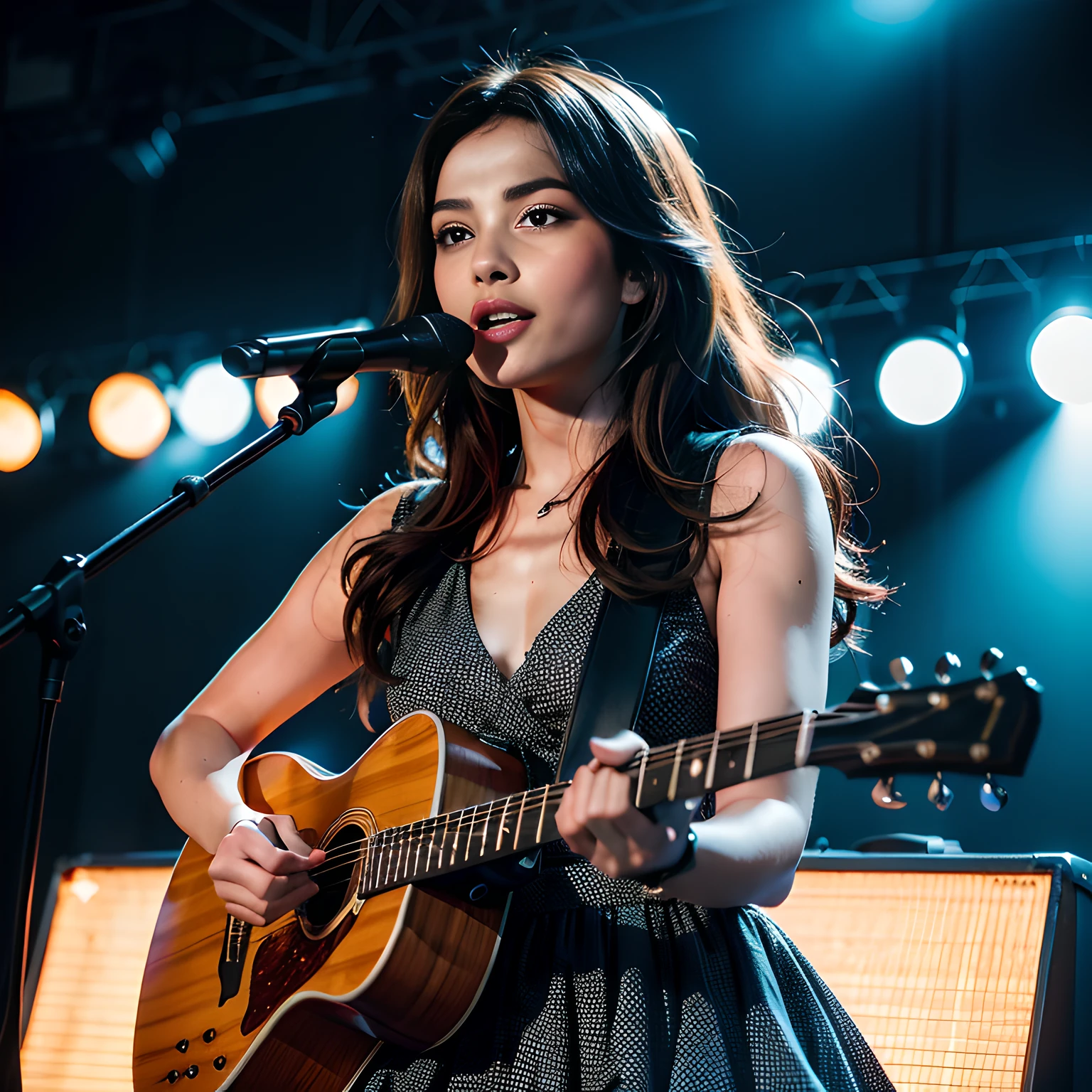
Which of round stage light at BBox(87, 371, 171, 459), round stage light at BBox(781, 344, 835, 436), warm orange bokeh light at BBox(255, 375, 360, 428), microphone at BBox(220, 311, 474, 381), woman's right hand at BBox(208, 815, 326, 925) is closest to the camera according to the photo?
microphone at BBox(220, 311, 474, 381)

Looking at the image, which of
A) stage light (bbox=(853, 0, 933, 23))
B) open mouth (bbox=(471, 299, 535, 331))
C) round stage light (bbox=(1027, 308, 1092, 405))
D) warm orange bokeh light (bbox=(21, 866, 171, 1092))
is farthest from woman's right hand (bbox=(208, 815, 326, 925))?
stage light (bbox=(853, 0, 933, 23))

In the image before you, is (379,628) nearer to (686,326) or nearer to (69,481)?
(686,326)

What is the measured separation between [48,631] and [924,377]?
3.44 m

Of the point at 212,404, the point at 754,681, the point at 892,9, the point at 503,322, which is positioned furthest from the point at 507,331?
the point at 212,404

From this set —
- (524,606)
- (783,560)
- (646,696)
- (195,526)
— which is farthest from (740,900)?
(195,526)

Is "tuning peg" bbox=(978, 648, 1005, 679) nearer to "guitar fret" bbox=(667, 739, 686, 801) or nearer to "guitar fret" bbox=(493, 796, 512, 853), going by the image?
"guitar fret" bbox=(667, 739, 686, 801)

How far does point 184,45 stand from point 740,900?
5.30 meters

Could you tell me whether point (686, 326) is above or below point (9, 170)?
below

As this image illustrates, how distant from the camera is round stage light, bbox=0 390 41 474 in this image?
5691mm

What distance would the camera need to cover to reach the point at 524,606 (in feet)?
6.02

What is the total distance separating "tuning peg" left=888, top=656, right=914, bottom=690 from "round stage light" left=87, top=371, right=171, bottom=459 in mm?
4834

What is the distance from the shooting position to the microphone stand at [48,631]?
1.37 m

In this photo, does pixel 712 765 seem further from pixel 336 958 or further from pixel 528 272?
pixel 528 272

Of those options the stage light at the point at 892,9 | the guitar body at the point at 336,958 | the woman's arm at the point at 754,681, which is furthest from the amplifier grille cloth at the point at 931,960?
the stage light at the point at 892,9
